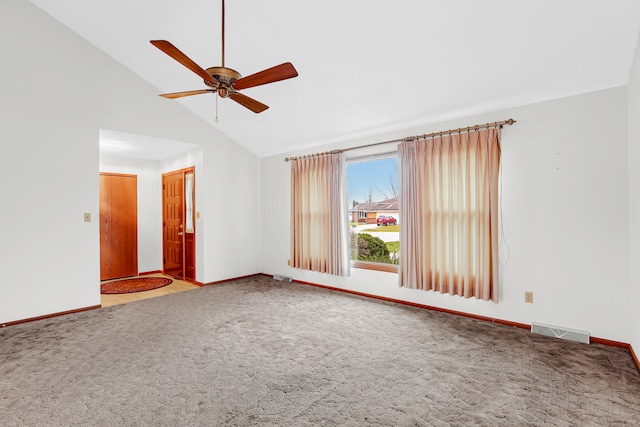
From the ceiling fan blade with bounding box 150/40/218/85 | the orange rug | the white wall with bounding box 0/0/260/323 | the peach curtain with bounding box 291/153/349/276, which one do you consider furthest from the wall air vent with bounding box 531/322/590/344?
the orange rug

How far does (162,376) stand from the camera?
7.69 feet

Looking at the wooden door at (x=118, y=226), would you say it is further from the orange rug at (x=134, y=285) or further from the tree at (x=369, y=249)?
Answer: the tree at (x=369, y=249)

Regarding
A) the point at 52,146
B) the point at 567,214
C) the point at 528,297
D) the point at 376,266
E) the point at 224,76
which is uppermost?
the point at 224,76

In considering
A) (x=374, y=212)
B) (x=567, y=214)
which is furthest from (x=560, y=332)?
(x=374, y=212)

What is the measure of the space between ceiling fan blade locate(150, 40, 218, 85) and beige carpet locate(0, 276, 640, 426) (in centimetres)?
238

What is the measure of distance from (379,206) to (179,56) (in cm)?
330

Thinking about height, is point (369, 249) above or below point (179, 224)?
below

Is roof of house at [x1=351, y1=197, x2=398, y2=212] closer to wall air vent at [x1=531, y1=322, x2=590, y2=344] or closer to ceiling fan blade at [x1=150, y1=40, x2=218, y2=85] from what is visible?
wall air vent at [x1=531, y1=322, x2=590, y2=344]

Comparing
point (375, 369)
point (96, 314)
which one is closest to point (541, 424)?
point (375, 369)

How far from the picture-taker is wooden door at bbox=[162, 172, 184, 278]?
5.87 metres

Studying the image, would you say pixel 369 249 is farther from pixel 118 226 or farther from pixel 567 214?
pixel 118 226

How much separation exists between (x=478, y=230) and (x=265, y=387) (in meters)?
2.76

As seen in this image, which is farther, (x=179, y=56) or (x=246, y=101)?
(x=246, y=101)

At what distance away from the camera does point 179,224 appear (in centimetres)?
591
